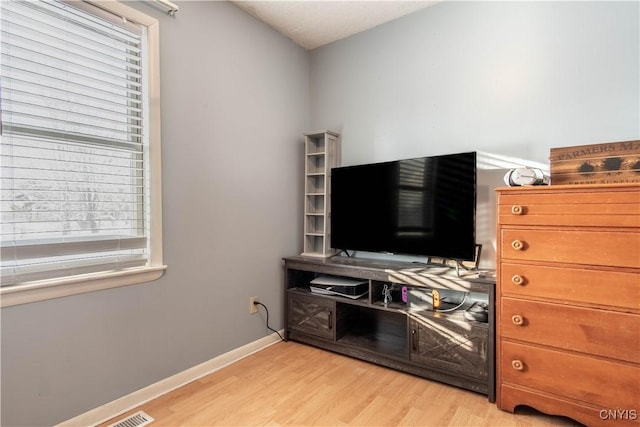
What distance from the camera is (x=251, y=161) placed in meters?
2.45

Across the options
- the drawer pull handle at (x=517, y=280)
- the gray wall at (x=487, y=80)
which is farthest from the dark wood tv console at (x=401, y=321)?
the gray wall at (x=487, y=80)

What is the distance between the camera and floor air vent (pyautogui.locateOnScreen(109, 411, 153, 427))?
1.61 meters

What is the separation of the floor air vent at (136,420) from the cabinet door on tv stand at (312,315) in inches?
45.3

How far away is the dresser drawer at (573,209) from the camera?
1.43 meters

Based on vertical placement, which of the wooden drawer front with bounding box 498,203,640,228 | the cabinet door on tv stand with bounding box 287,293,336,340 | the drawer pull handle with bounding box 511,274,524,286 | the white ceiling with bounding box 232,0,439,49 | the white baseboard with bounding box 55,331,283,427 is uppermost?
the white ceiling with bounding box 232,0,439,49

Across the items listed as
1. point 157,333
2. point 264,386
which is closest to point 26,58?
point 157,333

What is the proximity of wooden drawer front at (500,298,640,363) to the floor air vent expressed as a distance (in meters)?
1.86

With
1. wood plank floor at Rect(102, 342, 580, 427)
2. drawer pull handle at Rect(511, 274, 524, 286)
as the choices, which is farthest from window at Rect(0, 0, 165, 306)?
drawer pull handle at Rect(511, 274, 524, 286)

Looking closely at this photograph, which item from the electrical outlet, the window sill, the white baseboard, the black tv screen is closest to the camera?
the window sill

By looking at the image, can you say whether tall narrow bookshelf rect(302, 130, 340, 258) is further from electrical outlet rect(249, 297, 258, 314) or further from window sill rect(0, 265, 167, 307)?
window sill rect(0, 265, 167, 307)

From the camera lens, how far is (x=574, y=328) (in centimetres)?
152

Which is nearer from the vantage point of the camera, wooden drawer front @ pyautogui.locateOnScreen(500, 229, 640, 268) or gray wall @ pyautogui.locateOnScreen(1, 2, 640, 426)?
wooden drawer front @ pyautogui.locateOnScreen(500, 229, 640, 268)

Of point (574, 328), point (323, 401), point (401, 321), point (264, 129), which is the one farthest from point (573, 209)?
point (264, 129)

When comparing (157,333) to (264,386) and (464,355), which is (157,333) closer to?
(264,386)
